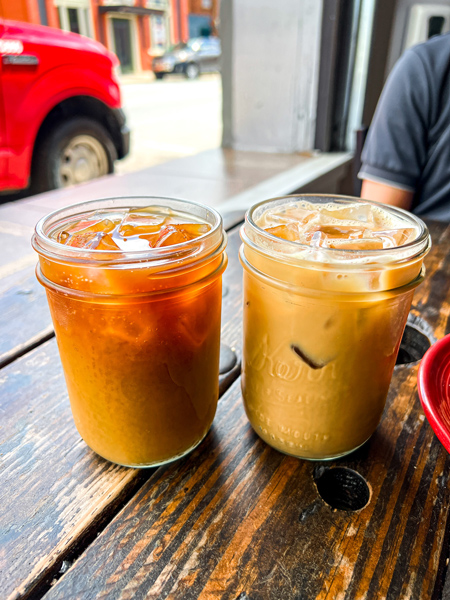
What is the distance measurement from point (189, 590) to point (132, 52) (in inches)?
858

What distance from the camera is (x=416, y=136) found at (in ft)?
4.98

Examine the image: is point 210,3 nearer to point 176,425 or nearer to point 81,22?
point 81,22

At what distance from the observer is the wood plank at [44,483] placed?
45cm

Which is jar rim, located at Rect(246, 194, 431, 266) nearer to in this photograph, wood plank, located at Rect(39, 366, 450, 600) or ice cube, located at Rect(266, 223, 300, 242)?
ice cube, located at Rect(266, 223, 300, 242)

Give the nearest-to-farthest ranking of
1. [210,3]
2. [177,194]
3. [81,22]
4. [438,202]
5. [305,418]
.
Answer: [305,418] < [438,202] < [177,194] < [81,22] < [210,3]

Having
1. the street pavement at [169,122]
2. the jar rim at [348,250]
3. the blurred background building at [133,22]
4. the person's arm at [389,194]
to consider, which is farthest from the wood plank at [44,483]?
the blurred background building at [133,22]

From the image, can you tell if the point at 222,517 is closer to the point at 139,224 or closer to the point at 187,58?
the point at 139,224

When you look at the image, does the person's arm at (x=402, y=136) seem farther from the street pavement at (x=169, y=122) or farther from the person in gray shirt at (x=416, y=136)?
the street pavement at (x=169, y=122)

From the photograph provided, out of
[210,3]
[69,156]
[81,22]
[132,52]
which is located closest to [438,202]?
[69,156]

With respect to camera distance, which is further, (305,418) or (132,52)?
(132,52)

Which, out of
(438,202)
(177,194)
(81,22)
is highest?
(81,22)

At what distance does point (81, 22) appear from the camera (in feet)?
54.2

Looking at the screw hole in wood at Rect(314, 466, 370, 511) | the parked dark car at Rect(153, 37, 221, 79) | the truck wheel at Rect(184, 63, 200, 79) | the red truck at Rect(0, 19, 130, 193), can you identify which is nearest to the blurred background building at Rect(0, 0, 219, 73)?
the parked dark car at Rect(153, 37, 221, 79)

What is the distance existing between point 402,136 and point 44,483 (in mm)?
1494
